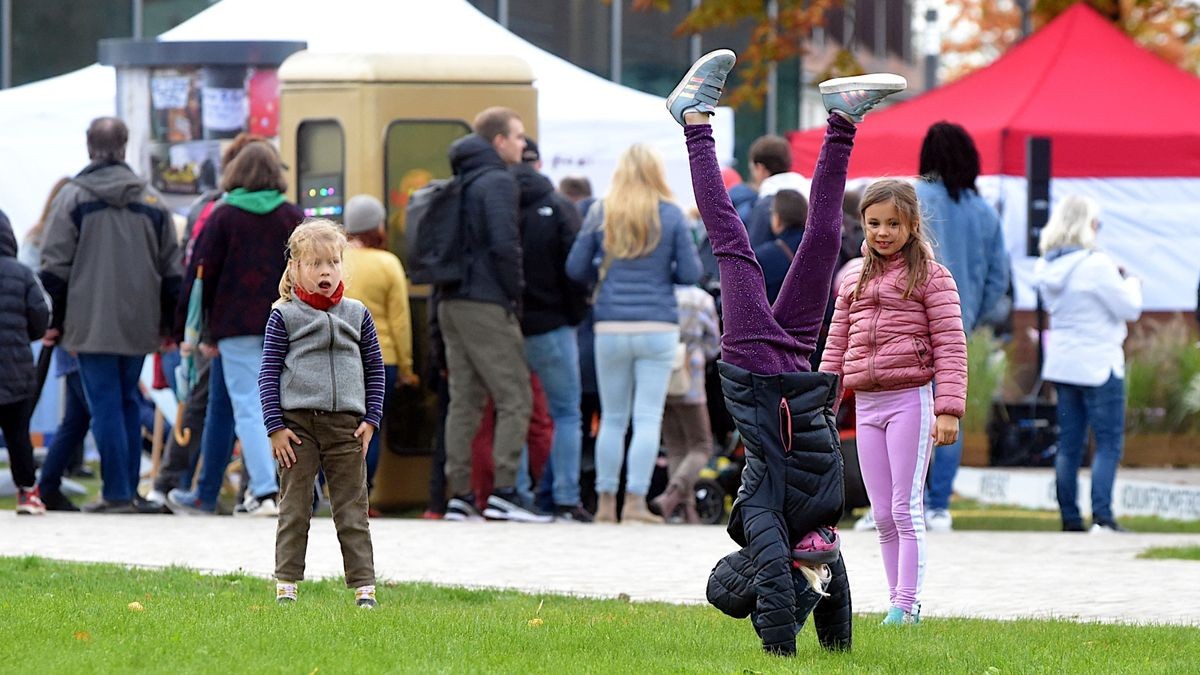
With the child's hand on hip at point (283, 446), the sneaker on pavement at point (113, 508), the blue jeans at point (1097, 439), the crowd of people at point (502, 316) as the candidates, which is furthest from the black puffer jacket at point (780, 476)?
Answer: the sneaker on pavement at point (113, 508)

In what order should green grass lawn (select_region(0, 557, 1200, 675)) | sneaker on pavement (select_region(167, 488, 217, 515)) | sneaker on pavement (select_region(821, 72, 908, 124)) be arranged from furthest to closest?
sneaker on pavement (select_region(167, 488, 217, 515)) → sneaker on pavement (select_region(821, 72, 908, 124)) → green grass lawn (select_region(0, 557, 1200, 675))

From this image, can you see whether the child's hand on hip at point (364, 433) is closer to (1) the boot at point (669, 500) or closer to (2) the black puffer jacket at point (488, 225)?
(2) the black puffer jacket at point (488, 225)

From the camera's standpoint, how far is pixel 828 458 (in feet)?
20.4

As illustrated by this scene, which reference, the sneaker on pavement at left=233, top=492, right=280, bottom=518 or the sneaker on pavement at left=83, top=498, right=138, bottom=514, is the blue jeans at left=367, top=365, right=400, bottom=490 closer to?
the sneaker on pavement at left=233, top=492, right=280, bottom=518

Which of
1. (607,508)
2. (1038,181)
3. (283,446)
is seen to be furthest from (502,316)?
(1038,181)

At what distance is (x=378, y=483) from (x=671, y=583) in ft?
13.1

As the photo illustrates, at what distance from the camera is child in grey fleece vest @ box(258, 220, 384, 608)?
746 cm

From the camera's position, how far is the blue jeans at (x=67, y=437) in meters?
12.1

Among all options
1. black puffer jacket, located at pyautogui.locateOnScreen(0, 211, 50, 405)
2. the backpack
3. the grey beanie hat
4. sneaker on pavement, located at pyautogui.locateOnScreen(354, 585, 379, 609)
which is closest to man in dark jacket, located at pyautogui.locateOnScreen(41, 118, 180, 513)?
black puffer jacket, located at pyautogui.locateOnScreen(0, 211, 50, 405)

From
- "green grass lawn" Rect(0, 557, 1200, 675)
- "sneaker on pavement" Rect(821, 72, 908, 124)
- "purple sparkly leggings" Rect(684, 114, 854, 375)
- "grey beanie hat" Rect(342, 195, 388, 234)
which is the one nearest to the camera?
"green grass lawn" Rect(0, 557, 1200, 675)

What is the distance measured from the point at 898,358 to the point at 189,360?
5.52m

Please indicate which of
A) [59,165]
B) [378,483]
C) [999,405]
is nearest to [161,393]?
[378,483]

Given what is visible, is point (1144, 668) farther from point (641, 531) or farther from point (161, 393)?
point (161, 393)

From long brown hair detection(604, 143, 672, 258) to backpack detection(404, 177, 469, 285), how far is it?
807 millimetres
